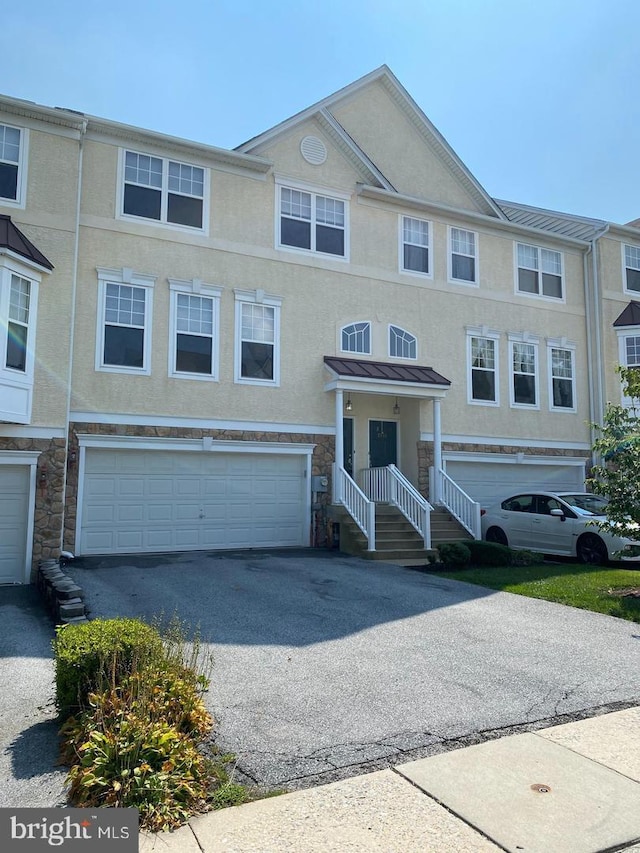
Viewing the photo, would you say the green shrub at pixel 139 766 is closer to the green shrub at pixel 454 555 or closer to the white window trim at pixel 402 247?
the green shrub at pixel 454 555

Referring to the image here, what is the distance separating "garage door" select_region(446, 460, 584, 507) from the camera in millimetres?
17922

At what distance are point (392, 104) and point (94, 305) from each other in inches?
416

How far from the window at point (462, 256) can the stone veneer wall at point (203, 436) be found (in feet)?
20.9

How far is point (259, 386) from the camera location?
15156mm

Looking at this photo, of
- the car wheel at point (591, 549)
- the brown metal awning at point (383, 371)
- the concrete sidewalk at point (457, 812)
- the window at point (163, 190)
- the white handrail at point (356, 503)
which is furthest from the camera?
the brown metal awning at point (383, 371)

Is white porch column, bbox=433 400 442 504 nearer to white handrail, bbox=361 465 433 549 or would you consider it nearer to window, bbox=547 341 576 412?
white handrail, bbox=361 465 433 549

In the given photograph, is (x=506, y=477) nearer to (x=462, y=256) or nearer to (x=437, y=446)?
(x=437, y=446)

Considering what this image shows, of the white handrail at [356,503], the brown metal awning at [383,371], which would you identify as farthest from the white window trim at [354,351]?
the white handrail at [356,503]

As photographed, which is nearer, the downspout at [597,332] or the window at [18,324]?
the window at [18,324]

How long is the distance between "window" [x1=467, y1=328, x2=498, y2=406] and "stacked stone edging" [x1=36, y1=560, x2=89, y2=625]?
11761mm

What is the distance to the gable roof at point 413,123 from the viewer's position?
16.8 m

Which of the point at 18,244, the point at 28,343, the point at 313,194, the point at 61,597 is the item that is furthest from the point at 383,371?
the point at 61,597

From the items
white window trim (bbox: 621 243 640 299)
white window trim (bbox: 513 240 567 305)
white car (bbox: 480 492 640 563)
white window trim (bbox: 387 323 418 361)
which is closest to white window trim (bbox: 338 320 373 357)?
white window trim (bbox: 387 323 418 361)

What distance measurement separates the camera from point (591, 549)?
13.5 m
